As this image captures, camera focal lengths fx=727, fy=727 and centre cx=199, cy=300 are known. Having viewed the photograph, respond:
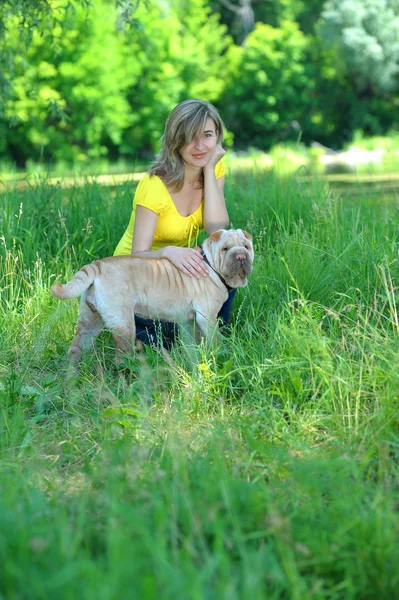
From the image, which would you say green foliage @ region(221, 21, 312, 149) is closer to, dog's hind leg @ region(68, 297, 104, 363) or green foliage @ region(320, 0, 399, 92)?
green foliage @ region(320, 0, 399, 92)

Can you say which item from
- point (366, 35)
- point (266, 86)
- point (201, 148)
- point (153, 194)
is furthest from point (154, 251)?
point (266, 86)

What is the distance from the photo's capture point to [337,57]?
30438 mm

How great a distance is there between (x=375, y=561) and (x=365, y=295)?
8.18 ft

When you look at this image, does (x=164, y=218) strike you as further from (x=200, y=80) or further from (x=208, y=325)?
(x=200, y=80)

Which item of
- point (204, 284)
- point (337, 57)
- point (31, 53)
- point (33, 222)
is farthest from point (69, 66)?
point (204, 284)

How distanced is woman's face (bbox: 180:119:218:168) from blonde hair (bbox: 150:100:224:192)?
0.11ft

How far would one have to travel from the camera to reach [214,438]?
3059 millimetres

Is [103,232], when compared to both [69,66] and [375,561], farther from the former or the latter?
[69,66]

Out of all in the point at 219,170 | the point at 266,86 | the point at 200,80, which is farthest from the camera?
the point at 266,86

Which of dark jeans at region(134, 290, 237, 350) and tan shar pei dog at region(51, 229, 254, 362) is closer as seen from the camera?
tan shar pei dog at region(51, 229, 254, 362)

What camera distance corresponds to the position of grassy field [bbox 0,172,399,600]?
83.2 inches

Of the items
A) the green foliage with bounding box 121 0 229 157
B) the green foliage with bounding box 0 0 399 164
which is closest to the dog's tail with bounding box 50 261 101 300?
the green foliage with bounding box 0 0 399 164

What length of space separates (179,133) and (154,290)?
110 centimetres

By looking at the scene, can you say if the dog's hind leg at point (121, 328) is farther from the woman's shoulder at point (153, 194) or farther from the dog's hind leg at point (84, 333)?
the woman's shoulder at point (153, 194)
